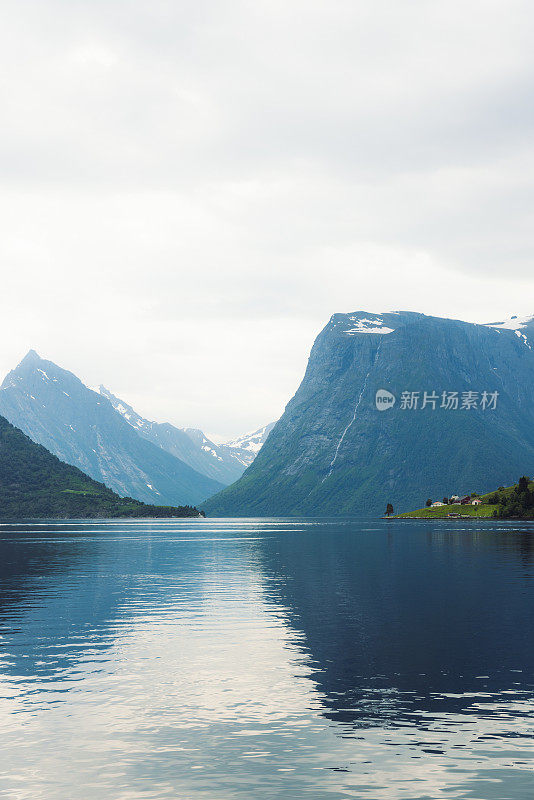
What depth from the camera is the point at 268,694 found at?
39531mm

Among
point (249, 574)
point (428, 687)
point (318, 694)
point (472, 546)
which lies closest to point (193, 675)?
point (318, 694)

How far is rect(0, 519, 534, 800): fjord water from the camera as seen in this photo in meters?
27.3

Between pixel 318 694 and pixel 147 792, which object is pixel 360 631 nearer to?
pixel 318 694

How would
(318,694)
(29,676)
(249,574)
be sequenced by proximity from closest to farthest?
(318,694) → (29,676) → (249,574)

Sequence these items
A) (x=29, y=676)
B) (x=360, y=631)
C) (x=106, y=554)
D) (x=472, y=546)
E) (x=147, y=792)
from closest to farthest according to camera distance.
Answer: (x=147, y=792) < (x=29, y=676) < (x=360, y=631) < (x=106, y=554) < (x=472, y=546)

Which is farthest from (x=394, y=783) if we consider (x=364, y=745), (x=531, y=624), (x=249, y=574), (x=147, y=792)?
(x=249, y=574)

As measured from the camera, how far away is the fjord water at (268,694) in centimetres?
2731

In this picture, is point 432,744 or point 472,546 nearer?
point 432,744

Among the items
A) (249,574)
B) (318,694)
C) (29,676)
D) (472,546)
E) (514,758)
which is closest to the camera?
(514,758)

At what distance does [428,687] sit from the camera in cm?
4028

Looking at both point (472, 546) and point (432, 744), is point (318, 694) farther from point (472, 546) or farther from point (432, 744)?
point (472, 546)

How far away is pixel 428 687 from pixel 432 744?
9616 millimetres

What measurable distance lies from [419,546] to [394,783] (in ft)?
503

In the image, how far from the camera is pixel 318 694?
39.1 meters
